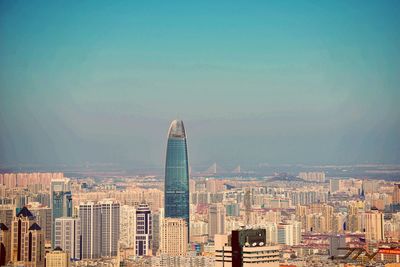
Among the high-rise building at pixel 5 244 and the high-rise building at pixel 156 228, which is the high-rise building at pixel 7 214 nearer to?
the high-rise building at pixel 5 244

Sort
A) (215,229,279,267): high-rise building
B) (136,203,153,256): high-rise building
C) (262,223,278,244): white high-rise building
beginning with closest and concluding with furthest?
(215,229,279,267): high-rise building → (262,223,278,244): white high-rise building → (136,203,153,256): high-rise building

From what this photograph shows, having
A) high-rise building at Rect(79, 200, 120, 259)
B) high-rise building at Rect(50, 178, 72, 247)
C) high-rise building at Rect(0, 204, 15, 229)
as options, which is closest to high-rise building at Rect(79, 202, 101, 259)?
high-rise building at Rect(79, 200, 120, 259)

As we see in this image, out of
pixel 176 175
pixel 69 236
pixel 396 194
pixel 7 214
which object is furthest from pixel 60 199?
pixel 396 194

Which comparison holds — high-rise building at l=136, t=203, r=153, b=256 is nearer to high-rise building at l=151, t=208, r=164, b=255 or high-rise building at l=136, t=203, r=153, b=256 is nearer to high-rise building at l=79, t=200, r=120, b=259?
high-rise building at l=151, t=208, r=164, b=255

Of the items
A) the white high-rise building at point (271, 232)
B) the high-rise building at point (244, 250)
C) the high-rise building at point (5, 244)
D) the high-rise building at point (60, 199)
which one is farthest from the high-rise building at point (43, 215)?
the white high-rise building at point (271, 232)

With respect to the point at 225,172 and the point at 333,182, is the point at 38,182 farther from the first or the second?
the point at 333,182
